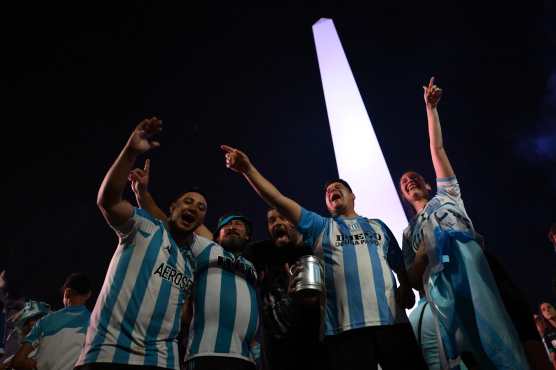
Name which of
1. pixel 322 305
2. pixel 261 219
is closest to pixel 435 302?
pixel 322 305

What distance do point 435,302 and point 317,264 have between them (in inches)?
24.1

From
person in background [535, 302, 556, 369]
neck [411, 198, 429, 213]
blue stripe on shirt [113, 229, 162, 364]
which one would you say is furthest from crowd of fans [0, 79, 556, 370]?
person in background [535, 302, 556, 369]

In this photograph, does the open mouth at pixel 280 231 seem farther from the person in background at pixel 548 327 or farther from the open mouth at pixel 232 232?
the person in background at pixel 548 327

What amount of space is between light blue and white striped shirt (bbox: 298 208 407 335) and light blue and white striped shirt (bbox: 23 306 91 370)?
1882 mm

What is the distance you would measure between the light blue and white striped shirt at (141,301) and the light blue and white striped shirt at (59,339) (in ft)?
4.63

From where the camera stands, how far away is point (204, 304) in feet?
6.16

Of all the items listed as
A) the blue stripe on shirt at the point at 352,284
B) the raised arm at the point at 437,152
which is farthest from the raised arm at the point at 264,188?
the raised arm at the point at 437,152

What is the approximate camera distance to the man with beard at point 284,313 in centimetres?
208

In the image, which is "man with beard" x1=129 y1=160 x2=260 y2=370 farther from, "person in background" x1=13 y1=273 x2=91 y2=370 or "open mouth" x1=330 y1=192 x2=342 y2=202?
"person in background" x1=13 y1=273 x2=91 y2=370

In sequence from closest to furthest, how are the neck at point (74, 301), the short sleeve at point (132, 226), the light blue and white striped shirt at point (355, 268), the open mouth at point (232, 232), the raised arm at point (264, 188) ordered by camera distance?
the short sleeve at point (132, 226)
the light blue and white striped shirt at point (355, 268)
the raised arm at point (264, 188)
the open mouth at point (232, 232)
the neck at point (74, 301)

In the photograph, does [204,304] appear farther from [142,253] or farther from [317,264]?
[317,264]

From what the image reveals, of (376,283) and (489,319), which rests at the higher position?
(376,283)

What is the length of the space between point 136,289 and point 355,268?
1.04 meters

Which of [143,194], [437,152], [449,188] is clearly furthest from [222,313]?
[437,152]
